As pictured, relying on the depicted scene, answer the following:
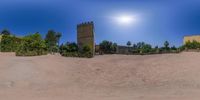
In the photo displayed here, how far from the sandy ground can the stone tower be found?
1013 inches

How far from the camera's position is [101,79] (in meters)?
28.0

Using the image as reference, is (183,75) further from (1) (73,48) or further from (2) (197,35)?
(2) (197,35)

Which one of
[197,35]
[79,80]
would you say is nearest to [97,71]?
[79,80]

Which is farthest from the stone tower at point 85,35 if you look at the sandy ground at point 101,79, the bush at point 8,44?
the sandy ground at point 101,79

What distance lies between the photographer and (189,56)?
3566cm

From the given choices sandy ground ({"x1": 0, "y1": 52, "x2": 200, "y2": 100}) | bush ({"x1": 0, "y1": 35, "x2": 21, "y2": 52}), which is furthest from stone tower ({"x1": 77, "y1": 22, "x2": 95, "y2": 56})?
sandy ground ({"x1": 0, "y1": 52, "x2": 200, "y2": 100})

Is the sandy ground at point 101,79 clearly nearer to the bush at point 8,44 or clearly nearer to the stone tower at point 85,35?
the bush at point 8,44

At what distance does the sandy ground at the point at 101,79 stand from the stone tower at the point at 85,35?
84.4 feet

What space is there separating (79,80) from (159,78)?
695 centimetres

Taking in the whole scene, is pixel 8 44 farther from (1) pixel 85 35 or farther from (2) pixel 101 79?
(2) pixel 101 79

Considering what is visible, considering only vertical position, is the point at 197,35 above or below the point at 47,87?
above

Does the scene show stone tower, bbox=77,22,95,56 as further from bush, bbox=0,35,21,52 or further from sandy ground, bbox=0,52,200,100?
sandy ground, bbox=0,52,200,100

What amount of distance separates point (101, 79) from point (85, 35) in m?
36.2

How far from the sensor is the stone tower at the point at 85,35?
6185 centimetres
